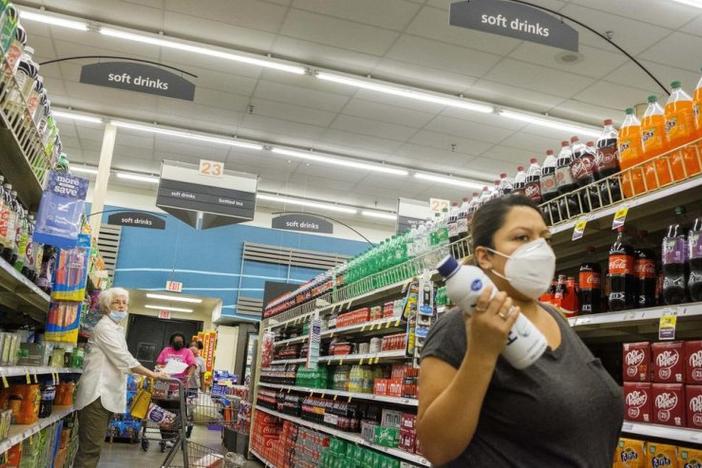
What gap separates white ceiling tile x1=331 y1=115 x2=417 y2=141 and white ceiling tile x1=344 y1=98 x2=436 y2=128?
0.17m

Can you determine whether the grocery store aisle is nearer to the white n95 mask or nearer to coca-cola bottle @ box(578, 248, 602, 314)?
coca-cola bottle @ box(578, 248, 602, 314)

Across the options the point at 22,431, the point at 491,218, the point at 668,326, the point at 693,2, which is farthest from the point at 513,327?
the point at 693,2

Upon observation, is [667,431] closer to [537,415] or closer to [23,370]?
[537,415]

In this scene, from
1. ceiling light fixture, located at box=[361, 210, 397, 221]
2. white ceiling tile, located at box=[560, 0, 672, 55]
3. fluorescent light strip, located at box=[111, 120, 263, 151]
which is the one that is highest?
white ceiling tile, located at box=[560, 0, 672, 55]

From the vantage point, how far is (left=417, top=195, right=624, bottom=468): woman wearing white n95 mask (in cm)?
120

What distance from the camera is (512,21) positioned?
4.22 metres

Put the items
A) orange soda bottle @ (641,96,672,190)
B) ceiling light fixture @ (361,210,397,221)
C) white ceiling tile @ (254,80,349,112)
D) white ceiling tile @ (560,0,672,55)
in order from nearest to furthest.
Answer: orange soda bottle @ (641,96,672,190) < white ceiling tile @ (560,0,672,55) < white ceiling tile @ (254,80,349,112) < ceiling light fixture @ (361,210,397,221)

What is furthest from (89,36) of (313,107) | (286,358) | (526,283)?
(526,283)

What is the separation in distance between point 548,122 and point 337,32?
3923mm

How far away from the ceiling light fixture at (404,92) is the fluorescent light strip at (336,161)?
122 inches

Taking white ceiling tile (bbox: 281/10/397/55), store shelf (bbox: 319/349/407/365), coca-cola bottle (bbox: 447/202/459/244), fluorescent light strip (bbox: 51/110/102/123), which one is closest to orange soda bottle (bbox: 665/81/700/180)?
coca-cola bottle (bbox: 447/202/459/244)

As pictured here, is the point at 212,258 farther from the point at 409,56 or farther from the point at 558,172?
the point at 558,172

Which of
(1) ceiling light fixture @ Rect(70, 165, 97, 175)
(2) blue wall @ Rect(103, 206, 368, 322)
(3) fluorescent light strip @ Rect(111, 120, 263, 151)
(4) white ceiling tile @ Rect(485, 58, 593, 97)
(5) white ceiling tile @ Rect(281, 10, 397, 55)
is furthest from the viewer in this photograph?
(2) blue wall @ Rect(103, 206, 368, 322)

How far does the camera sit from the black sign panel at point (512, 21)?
407 centimetres
